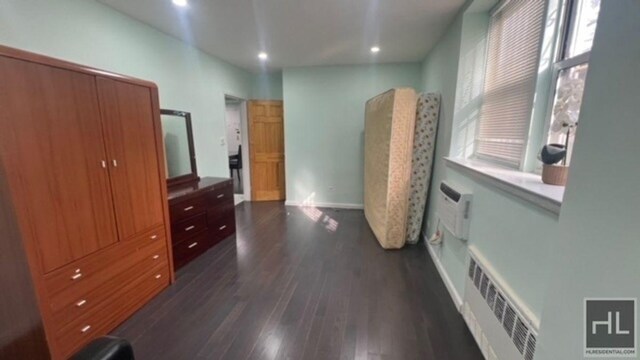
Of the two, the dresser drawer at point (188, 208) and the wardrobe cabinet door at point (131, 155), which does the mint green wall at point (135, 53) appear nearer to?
the wardrobe cabinet door at point (131, 155)

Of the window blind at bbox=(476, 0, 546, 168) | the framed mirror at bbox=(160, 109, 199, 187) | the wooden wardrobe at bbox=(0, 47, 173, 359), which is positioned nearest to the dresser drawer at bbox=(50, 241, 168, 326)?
the wooden wardrobe at bbox=(0, 47, 173, 359)

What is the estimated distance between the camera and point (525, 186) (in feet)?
4.18

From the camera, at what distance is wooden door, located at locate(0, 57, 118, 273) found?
133cm

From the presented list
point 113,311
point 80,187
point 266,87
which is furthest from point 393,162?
point 266,87

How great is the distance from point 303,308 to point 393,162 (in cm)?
183

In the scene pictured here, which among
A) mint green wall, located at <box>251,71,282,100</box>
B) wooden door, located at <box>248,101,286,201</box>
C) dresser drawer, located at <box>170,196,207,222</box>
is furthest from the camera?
mint green wall, located at <box>251,71,282,100</box>

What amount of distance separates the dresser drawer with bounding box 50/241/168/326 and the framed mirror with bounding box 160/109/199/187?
98 centimetres

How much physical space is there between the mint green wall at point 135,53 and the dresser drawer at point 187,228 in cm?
106

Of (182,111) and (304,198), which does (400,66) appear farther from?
(182,111)

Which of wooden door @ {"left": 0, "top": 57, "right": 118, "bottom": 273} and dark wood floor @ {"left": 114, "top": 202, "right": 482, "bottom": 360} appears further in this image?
dark wood floor @ {"left": 114, "top": 202, "right": 482, "bottom": 360}

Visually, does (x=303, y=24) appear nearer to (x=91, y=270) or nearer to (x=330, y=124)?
(x=330, y=124)

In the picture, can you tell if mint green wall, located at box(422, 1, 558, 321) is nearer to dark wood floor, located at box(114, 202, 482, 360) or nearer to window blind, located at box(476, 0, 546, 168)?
window blind, located at box(476, 0, 546, 168)

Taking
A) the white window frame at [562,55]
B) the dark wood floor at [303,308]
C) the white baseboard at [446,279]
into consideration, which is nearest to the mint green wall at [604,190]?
the white window frame at [562,55]

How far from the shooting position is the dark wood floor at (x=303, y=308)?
1729mm
